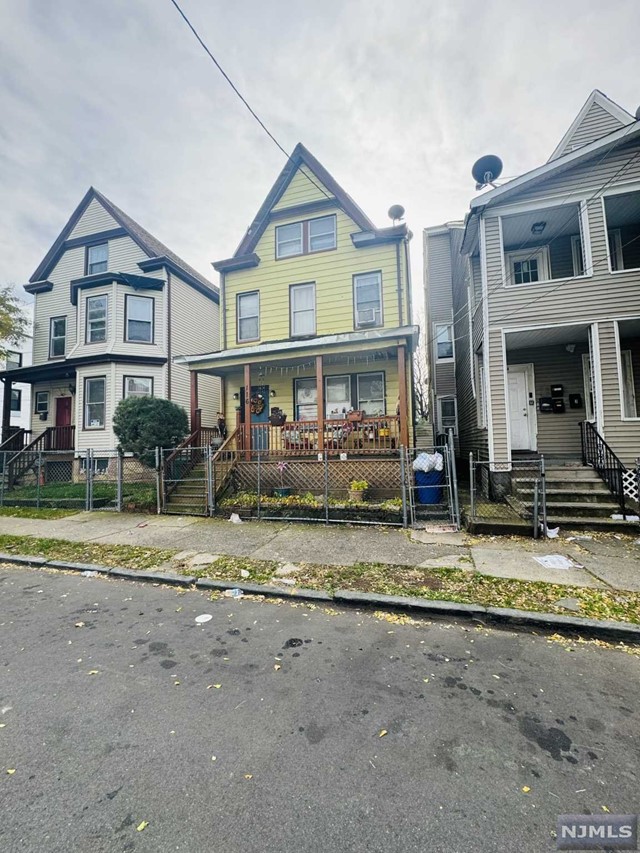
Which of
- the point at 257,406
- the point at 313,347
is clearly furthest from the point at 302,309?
the point at 257,406

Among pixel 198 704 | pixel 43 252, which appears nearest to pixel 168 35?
pixel 198 704

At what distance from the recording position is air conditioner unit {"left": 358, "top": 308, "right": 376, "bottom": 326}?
1214 centimetres

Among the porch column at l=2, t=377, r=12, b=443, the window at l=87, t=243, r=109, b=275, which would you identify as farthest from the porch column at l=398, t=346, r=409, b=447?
the porch column at l=2, t=377, r=12, b=443

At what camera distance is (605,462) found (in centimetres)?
793

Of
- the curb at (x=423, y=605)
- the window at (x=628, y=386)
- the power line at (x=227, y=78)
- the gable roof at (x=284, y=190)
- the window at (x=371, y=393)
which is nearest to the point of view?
the curb at (x=423, y=605)

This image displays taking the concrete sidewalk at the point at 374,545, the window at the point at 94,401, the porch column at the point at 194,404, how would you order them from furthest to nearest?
the window at the point at 94,401, the porch column at the point at 194,404, the concrete sidewalk at the point at 374,545

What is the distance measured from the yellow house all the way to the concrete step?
4.20m

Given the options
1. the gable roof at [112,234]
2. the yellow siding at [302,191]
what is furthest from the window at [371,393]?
the gable roof at [112,234]

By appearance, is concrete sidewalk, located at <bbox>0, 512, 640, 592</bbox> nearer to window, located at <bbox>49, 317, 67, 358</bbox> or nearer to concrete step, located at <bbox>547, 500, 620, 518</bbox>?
concrete step, located at <bbox>547, 500, 620, 518</bbox>

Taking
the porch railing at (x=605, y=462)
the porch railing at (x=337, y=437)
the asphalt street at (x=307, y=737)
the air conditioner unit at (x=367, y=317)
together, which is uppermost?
the air conditioner unit at (x=367, y=317)

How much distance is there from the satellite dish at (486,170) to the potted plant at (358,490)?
8809 mm

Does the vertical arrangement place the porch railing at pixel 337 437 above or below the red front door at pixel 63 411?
below

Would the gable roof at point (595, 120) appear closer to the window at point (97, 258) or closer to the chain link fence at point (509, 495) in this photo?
the chain link fence at point (509, 495)

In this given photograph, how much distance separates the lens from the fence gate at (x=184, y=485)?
8977 mm
